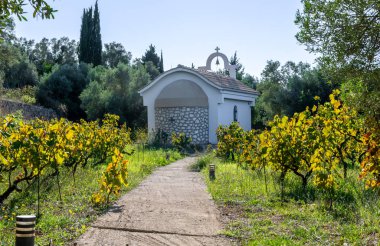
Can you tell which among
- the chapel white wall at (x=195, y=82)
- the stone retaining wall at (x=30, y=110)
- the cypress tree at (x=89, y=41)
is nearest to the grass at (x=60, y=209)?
the chapel white wall at (x=195, y=82)

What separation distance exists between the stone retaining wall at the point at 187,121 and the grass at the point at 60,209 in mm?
12617

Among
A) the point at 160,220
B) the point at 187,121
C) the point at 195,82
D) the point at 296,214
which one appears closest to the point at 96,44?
the point at 195,82

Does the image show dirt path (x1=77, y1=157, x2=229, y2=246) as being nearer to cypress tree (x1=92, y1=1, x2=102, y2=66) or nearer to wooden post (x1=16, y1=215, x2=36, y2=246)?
wooden post (x1=16, y1=215, x2=36, y2=246)

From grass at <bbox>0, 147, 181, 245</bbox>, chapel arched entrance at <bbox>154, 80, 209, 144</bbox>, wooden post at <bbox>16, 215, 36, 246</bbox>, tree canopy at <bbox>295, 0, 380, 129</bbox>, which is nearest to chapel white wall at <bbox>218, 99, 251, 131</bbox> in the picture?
chapel arched entrance at <bbox>154, 80, 209, 144</bbox>

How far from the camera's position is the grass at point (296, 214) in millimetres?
5785

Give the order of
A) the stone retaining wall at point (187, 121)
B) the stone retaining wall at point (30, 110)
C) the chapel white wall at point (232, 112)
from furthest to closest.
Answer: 1. the stone retaining wall at point (30, 110)
2. the chapel white wall at point (232, 112)
3. the stone retaining wall at point (187, 121)

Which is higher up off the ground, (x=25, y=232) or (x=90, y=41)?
(x=90, y=41)

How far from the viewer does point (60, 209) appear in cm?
759

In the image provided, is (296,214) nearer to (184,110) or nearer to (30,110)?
(184,110)

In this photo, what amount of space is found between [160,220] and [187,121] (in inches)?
715

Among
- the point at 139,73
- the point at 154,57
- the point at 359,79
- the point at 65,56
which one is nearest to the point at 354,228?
the point at 359,79

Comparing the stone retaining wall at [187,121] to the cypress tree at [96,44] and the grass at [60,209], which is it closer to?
the grass at [60,209]

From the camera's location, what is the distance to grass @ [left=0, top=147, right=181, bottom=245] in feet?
19.7

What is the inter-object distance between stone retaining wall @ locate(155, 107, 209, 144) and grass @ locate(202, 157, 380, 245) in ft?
47.1
